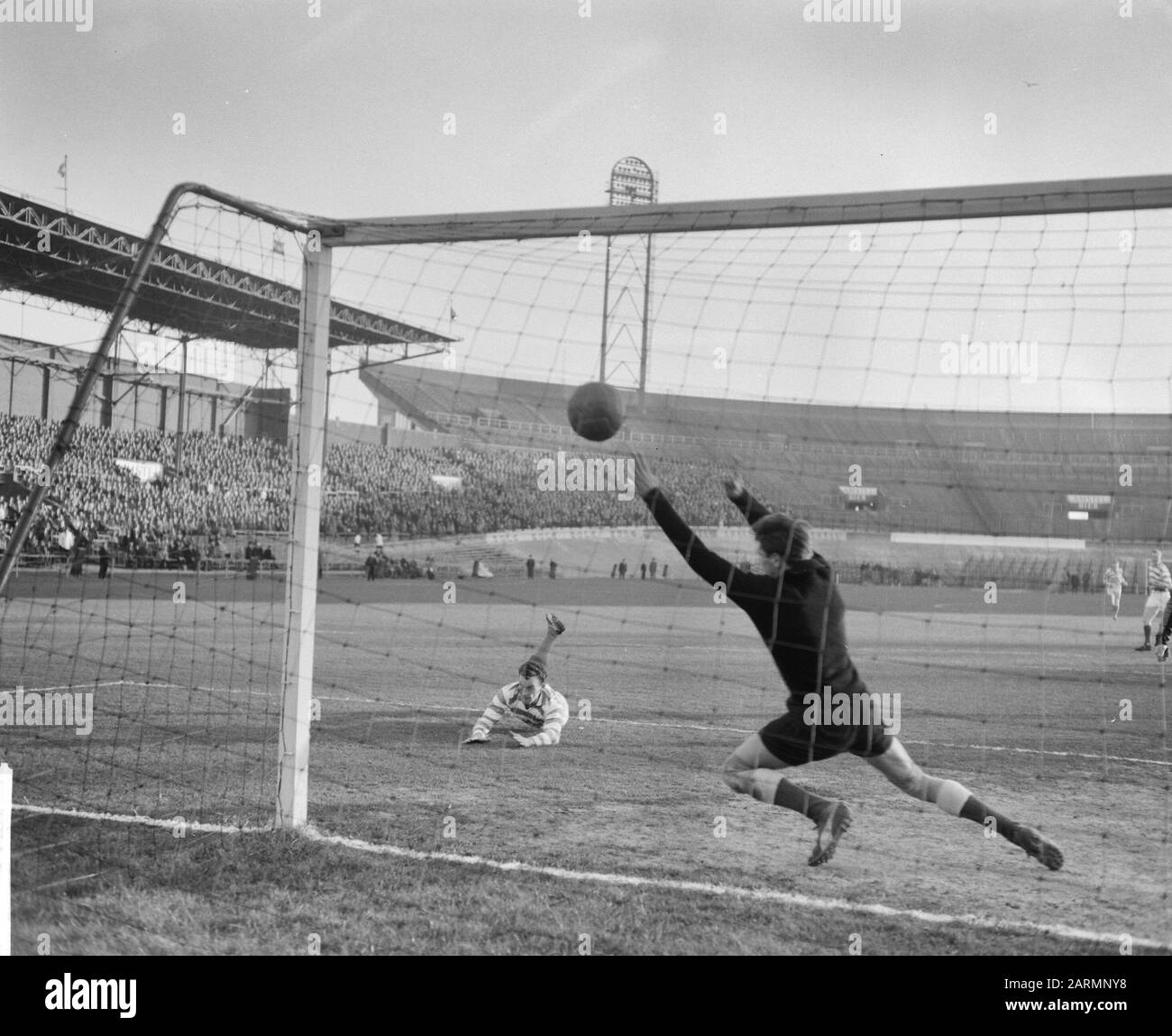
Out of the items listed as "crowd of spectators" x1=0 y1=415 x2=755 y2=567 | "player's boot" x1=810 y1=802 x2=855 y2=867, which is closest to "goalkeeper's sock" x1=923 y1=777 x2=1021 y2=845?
"player's boot" x1=810 y1=802 x2=855 y2=867

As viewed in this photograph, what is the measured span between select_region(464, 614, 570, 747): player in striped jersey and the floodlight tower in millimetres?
2459

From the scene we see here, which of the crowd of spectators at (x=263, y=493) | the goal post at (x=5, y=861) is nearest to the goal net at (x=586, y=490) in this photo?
the goal post at (x=5, y=861)

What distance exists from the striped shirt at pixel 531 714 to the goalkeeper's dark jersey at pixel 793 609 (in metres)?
3.61

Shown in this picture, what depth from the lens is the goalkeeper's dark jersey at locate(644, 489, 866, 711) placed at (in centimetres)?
453

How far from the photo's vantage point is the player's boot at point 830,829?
4723 millimetres

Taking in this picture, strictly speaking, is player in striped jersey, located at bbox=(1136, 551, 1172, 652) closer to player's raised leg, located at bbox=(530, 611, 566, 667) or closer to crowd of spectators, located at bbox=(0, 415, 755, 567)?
crowd of spectators, located at bbox=(0, 415, 755, 567)

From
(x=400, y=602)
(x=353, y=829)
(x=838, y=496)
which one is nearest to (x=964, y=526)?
(x=838, y=496)

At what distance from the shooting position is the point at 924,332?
556cm

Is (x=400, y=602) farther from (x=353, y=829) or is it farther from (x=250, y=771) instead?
(x=353, y=829)

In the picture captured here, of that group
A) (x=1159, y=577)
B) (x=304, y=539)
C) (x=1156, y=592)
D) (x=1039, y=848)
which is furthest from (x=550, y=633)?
(x=1156, y=592)

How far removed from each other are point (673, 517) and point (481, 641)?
45.6ft

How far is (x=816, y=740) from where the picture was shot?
14.7 feet

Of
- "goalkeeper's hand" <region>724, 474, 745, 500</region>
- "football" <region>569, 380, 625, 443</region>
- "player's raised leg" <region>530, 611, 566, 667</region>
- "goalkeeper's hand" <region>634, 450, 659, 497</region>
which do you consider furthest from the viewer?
"player's raised leg" <region>530, 611, 566, 667</region>

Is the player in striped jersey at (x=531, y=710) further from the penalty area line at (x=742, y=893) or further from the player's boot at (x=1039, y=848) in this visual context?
the player's boot at (x=1039, y=848)
